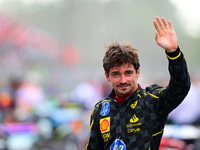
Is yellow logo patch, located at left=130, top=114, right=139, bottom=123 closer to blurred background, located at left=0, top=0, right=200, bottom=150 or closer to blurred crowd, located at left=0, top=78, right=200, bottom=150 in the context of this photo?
blurred crowd, located at left=0, top=78, right=200, bottom=150

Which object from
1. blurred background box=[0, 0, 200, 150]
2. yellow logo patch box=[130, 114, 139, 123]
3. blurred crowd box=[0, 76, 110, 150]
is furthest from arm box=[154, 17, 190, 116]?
blurred background box=[0, 0, 200, 150]

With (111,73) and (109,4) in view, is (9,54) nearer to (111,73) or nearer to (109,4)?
(109,4)

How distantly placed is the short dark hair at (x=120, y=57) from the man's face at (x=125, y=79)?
0.04 meters

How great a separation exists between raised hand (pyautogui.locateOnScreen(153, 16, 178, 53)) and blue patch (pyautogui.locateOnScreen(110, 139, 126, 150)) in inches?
28.5

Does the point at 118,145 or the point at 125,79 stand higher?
the point at 125,79

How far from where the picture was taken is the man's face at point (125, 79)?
2691 millimetres

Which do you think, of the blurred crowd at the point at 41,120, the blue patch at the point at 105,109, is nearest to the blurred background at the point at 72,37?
the blurred crowd at the point at 41,120

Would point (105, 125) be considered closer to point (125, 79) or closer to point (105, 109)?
point (105, 109)

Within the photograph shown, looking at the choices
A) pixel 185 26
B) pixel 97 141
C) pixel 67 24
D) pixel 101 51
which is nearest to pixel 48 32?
pixel 67 24

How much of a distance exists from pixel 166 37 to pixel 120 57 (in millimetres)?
390

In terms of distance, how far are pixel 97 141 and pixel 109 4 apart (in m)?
29.5

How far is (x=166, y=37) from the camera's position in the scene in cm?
251

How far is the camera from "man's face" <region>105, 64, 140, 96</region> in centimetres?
269

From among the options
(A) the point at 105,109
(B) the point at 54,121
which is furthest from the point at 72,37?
(A) the point at 105,109
